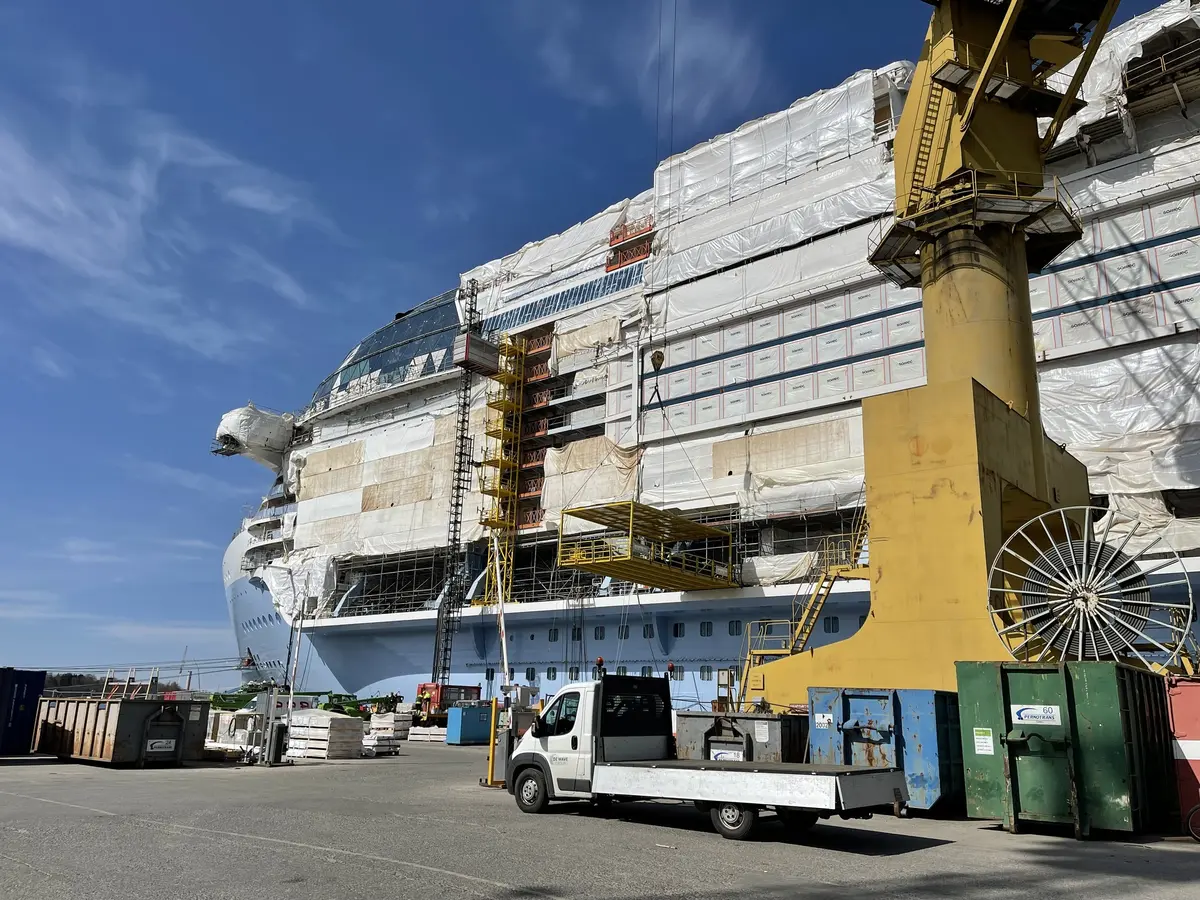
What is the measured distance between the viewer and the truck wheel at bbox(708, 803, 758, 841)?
29.6 feet

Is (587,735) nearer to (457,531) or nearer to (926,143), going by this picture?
(926,143)

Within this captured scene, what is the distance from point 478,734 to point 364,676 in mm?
10534

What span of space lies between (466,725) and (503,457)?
13.1 metres

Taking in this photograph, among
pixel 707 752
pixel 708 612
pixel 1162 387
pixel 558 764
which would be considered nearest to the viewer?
pixel 558 764

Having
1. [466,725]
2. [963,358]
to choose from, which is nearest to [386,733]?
[466,725]

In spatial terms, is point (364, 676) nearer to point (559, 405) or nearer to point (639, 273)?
point (559, 405)

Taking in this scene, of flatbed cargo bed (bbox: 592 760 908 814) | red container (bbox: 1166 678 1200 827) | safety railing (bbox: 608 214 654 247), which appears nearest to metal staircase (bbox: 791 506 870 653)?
A: red container (bbox: 1166 678 1200 827)

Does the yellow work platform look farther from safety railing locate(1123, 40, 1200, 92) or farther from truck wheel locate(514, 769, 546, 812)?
safety railing locate(1123, 40, 1200, 92)

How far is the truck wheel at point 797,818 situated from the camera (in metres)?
9.27

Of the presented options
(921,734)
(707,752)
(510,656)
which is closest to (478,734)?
(510,656)

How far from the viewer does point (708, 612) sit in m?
27.3

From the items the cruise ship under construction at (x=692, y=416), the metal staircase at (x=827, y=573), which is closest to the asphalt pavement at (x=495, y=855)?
the cruise ship under construction at (x=692, y=416)

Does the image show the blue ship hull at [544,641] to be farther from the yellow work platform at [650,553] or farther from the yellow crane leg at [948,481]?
the yellow crane leg at [948,481]

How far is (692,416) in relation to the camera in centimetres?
3186
